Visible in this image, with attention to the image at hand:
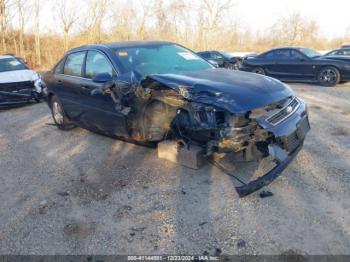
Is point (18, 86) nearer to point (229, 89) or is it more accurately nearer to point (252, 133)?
point (229, 89)

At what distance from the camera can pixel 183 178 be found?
4332mm

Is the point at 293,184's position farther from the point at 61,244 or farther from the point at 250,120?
the point at 61,244

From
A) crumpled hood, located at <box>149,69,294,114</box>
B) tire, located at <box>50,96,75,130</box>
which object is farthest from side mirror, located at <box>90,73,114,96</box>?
tire, located at <box>50,96,75,130</box>

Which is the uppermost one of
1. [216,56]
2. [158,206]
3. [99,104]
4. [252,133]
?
[216,56]

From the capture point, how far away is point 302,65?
39.8 ft

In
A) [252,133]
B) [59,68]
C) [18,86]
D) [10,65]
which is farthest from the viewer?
[10,65]

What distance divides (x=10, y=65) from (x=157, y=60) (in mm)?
7680

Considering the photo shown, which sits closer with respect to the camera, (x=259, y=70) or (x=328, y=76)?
(x=328, y=76)

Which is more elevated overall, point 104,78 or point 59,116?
point 104,78

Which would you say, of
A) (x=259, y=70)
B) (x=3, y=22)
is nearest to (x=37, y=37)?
(x=3, y=22)

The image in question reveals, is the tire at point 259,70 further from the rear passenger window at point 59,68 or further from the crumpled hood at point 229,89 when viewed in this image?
the crumpled hood at point 229,89

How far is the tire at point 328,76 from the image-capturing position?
1147cm

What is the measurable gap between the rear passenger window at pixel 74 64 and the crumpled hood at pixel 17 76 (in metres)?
4.44

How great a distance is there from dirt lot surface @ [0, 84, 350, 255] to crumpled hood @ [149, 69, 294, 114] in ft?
3.20
